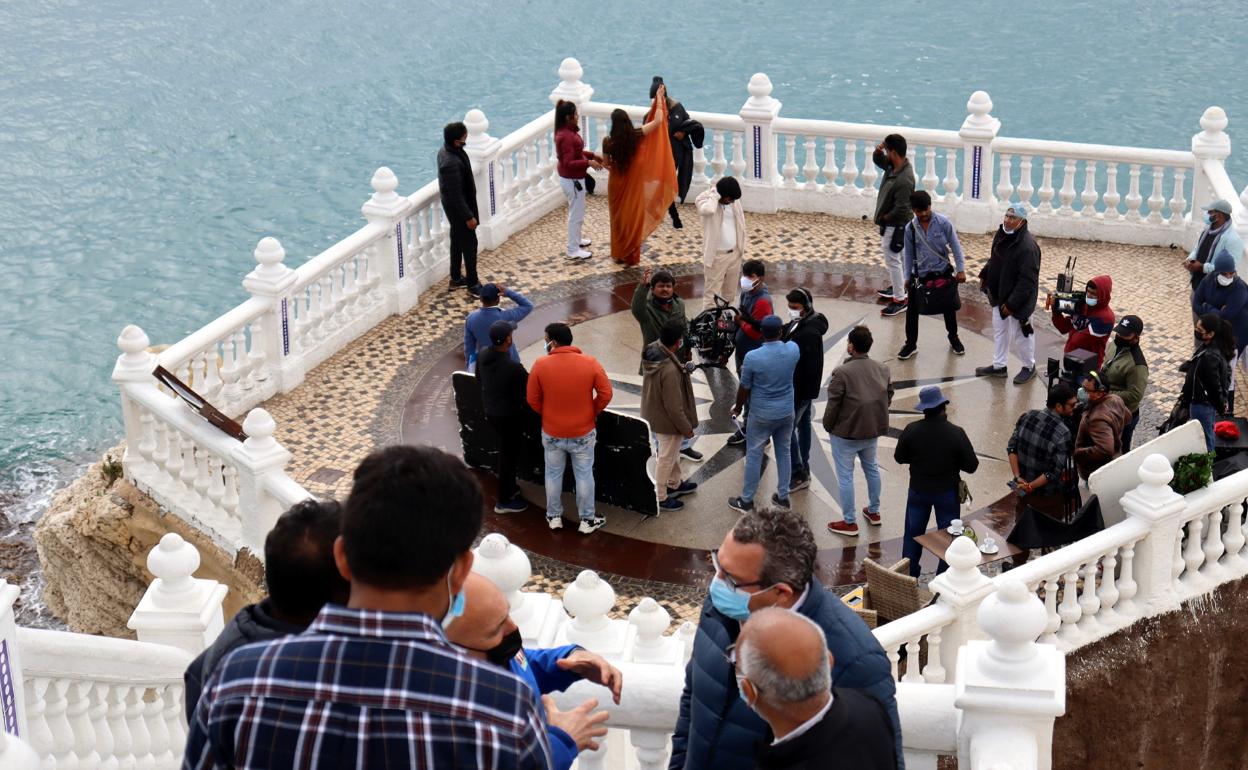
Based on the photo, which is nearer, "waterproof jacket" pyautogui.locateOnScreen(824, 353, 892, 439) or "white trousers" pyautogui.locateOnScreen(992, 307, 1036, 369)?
"waterproof jacket" pyautogui.locateOnScreen(824, 353, 892, 439)

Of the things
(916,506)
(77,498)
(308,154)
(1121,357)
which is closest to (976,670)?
(916,506)

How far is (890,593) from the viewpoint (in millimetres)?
10016

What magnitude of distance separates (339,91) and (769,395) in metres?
23.4

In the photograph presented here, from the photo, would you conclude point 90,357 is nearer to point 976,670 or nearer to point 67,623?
point 67,623

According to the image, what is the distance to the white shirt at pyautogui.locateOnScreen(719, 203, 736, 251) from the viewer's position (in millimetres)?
13906

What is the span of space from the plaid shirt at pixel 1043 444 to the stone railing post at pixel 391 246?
19.9 ft

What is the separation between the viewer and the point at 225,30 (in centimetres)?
3491

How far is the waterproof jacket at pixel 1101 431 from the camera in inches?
423

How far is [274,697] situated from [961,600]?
638 cm

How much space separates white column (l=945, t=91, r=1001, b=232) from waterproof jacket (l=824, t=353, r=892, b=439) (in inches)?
215

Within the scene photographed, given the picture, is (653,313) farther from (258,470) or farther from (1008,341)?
(1008,341)

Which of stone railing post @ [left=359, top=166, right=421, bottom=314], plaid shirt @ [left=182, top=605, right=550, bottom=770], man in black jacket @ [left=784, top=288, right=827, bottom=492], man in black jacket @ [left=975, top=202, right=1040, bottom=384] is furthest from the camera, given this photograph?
stone railing post @ [left=359, top=166, right=421, bottom=314]

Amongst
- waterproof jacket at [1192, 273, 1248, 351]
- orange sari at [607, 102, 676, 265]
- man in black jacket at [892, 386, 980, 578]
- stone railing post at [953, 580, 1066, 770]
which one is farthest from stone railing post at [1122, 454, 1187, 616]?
orange sari at [607, 102, 676, 265]

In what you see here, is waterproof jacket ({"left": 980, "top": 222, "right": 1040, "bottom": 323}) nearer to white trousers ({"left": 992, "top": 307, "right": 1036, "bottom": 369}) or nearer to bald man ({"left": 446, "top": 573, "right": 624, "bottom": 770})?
white trousers ({"left": 992, "top": 307, "right": 1036, "bottom": 369})
